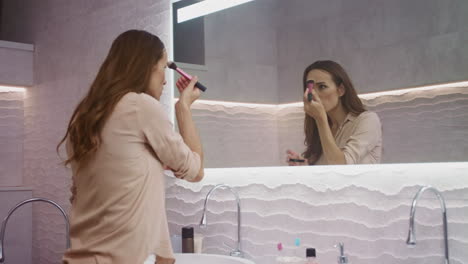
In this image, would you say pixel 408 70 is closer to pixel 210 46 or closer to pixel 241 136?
pixel 241 136

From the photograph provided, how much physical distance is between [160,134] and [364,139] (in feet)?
2.14

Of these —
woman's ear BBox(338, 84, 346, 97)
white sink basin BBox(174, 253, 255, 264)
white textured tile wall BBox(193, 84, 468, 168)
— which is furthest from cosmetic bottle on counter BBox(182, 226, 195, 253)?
woman's ear BBox(338, 84, 346, 97)

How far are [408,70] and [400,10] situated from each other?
181 millimetres

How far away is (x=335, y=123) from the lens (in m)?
1.80

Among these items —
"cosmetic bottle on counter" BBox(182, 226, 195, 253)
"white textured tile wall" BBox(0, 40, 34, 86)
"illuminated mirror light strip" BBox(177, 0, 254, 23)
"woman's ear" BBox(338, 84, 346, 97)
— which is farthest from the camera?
"white textured tile wall" BBox(0, 40, 34, 86)

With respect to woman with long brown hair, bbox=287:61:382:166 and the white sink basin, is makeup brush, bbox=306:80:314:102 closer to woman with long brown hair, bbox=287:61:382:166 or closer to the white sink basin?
woman with long brown hair, bbox=287:61:382:166

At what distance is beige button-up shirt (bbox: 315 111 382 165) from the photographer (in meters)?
1.70

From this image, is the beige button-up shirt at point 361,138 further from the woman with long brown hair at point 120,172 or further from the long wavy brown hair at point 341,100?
the woman with long brown hair at point 120,172

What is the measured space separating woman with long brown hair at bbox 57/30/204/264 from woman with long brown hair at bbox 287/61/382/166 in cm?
54

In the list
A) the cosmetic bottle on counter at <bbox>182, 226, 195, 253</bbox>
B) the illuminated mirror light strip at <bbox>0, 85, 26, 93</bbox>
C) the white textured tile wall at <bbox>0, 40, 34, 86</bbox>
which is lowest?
the cosmetic bottle on counter at <bbox>182, 226, 195, 253</bbox>

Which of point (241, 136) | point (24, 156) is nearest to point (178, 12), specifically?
point (241, 136)

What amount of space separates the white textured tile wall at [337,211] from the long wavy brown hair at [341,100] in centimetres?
6

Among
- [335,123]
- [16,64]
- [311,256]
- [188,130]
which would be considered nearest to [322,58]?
[335,123]

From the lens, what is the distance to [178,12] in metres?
2.36
